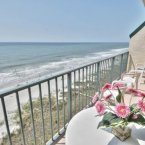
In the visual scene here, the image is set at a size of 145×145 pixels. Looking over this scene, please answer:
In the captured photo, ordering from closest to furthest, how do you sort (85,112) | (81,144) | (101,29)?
(81,144) < (85,112) < (101,29)

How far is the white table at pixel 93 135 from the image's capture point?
1129 millimetres

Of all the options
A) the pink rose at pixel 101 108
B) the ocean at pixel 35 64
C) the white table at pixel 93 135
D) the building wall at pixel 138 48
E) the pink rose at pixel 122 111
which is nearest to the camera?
the pink rose at pixel 122 111

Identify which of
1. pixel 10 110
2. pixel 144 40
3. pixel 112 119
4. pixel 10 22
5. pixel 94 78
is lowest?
pixel 10 110

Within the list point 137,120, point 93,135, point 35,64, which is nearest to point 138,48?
point 93,135

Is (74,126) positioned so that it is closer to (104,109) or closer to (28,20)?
(104,109)

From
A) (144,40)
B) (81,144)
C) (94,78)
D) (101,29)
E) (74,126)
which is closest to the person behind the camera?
(81,144)

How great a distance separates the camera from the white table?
1129 millimetres

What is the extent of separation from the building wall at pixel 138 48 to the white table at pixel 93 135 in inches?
175

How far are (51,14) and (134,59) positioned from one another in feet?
127

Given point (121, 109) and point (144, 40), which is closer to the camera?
point (121, 109)

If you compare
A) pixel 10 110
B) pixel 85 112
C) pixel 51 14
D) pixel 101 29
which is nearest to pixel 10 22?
pixel 51 14

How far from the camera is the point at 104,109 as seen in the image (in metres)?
1.01

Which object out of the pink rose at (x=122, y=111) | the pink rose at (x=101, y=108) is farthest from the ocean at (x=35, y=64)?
the pink rose at (x=122, y=111)

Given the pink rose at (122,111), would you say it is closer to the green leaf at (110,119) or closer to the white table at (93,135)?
the green leaf at (110,119)
